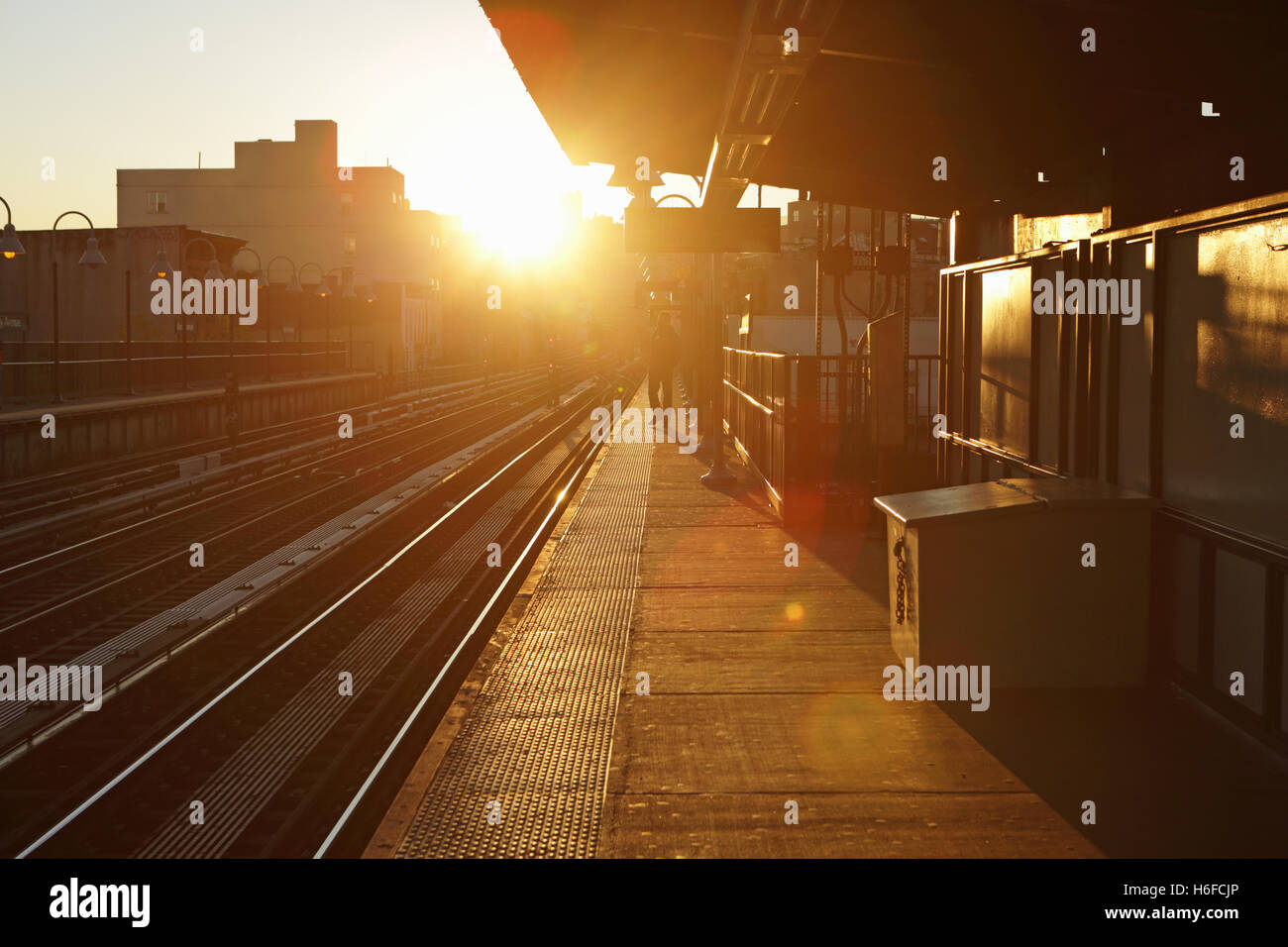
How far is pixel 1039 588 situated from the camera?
7.36 meters

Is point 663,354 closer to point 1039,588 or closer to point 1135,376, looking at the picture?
point 1135,376

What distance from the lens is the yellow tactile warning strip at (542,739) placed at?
5.53m

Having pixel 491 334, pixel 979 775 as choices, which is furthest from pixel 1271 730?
pixel 491 334

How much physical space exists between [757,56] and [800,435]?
1051 cm

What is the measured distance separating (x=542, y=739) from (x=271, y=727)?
8.18ft

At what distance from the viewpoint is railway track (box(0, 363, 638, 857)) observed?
6664mm

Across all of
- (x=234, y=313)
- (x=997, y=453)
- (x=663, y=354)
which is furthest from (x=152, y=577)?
(x=234, y=313)

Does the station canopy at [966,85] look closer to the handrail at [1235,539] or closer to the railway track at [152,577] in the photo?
the handrail at [1235,539]

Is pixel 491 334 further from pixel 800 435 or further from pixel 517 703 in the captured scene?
pixel 517 703

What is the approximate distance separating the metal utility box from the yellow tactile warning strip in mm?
2075

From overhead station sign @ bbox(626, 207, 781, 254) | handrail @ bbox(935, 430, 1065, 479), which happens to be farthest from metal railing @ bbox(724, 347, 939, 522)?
handrail @ bbox(935, 430, 1065, 479)

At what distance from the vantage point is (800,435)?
61.9 feet

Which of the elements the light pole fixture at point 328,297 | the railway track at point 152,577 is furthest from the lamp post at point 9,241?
the light pole fixture at point 328,297

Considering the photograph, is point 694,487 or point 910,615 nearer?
point 910,615
